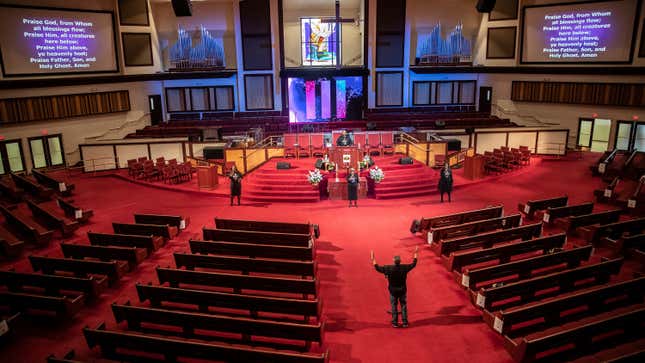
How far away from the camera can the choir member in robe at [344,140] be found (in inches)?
725

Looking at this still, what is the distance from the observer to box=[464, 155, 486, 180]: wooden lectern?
17.8 meters

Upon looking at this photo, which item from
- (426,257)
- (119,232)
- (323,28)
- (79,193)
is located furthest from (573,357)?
(323,28)

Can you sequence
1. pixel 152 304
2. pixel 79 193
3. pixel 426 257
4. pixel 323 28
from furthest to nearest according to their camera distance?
pixel 323 28 → pixel 79 193 → pixel 426 257 → pixel 152 304

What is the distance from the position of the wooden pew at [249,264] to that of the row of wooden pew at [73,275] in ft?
5.40

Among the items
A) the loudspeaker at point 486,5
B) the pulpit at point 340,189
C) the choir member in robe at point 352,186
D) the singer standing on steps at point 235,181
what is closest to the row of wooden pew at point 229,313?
the choir member in robe at point 352,186

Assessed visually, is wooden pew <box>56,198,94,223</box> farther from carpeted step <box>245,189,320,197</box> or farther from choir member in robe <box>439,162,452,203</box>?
choir member in robe <box>439,162,452,203</box>

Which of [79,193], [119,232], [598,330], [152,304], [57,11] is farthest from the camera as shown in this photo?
[57,11]

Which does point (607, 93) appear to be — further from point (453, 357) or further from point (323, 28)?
point (453, 357)

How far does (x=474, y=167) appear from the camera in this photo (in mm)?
17828

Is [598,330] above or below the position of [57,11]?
below

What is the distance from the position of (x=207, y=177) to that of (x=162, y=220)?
192 inches

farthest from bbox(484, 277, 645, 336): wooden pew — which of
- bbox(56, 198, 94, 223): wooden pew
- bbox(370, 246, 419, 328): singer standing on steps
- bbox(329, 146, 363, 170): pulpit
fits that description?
bbox(56, 198, 94, 223): wooden pew

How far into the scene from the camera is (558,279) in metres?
8.05

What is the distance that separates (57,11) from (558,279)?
23573mm
